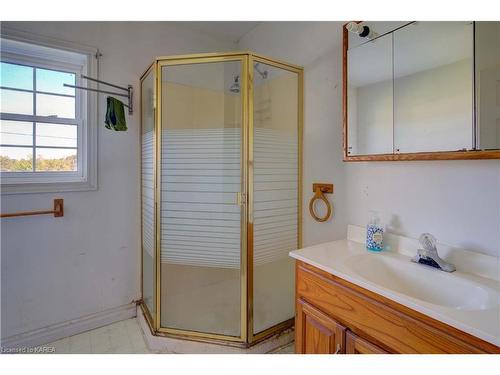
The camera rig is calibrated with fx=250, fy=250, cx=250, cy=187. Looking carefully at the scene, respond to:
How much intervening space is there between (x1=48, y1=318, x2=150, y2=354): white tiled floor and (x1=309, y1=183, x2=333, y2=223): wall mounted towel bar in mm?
1474

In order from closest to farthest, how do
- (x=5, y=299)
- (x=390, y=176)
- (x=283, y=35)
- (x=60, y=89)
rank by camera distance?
(x=390, y=176)
(x=5, y=299)
(x=60, y=89)
(x=283, y=35)

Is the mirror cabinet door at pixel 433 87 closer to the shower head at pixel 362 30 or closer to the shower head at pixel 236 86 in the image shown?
the shower head at pixel 362 30

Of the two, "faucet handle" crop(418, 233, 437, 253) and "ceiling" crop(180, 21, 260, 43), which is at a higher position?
"ceiling" crop(180, 21, 260, 43)

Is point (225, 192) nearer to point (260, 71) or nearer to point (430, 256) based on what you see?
point (260, 71)

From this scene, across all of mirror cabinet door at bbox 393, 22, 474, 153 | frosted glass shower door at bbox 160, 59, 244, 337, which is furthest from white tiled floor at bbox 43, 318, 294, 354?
mirror cabinet door at bbox 393, 22, 474, 153

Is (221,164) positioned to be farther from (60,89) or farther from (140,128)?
(60,89)

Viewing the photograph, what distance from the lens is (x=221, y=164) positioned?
170 centimetres

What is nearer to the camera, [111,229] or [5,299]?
[5,299]

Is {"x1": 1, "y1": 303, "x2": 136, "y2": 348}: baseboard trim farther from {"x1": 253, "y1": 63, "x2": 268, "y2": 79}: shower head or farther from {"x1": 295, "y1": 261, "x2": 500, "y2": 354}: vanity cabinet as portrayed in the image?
{"x1": 253, "y1": 63, "x2": 268, "y2": 79}: shower head

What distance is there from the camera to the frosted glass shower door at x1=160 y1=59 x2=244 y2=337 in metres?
1.69

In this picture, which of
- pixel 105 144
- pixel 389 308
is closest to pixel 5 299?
pixel 105 144

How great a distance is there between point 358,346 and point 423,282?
1.26 ft
